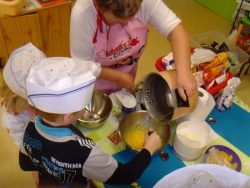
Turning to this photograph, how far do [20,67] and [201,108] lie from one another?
74cm

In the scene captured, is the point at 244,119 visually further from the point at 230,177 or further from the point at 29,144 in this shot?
the point at 29,144

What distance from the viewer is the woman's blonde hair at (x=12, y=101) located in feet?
3.50

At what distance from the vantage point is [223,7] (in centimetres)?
351

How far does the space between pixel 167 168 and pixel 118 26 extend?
648 mm

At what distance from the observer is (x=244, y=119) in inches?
51.9

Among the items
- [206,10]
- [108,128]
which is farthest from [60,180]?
[206,10]

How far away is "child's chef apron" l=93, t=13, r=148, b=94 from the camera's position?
1230mm

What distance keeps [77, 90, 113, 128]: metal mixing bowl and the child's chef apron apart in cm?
17

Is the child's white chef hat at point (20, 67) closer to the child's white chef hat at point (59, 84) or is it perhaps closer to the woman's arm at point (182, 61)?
the child's white chef hat at point (59, 84)

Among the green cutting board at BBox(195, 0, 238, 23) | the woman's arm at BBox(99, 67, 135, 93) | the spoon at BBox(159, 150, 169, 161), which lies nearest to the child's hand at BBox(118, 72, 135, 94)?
the woman's arm at BBox(99, 67, 135, 93)

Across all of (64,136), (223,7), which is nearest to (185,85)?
(64,136)

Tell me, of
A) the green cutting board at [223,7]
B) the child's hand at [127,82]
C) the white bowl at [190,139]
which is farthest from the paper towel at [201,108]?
the green cutting board at [223,7]

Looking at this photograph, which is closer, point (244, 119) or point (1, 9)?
point (244, 119)

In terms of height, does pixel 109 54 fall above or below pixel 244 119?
above
